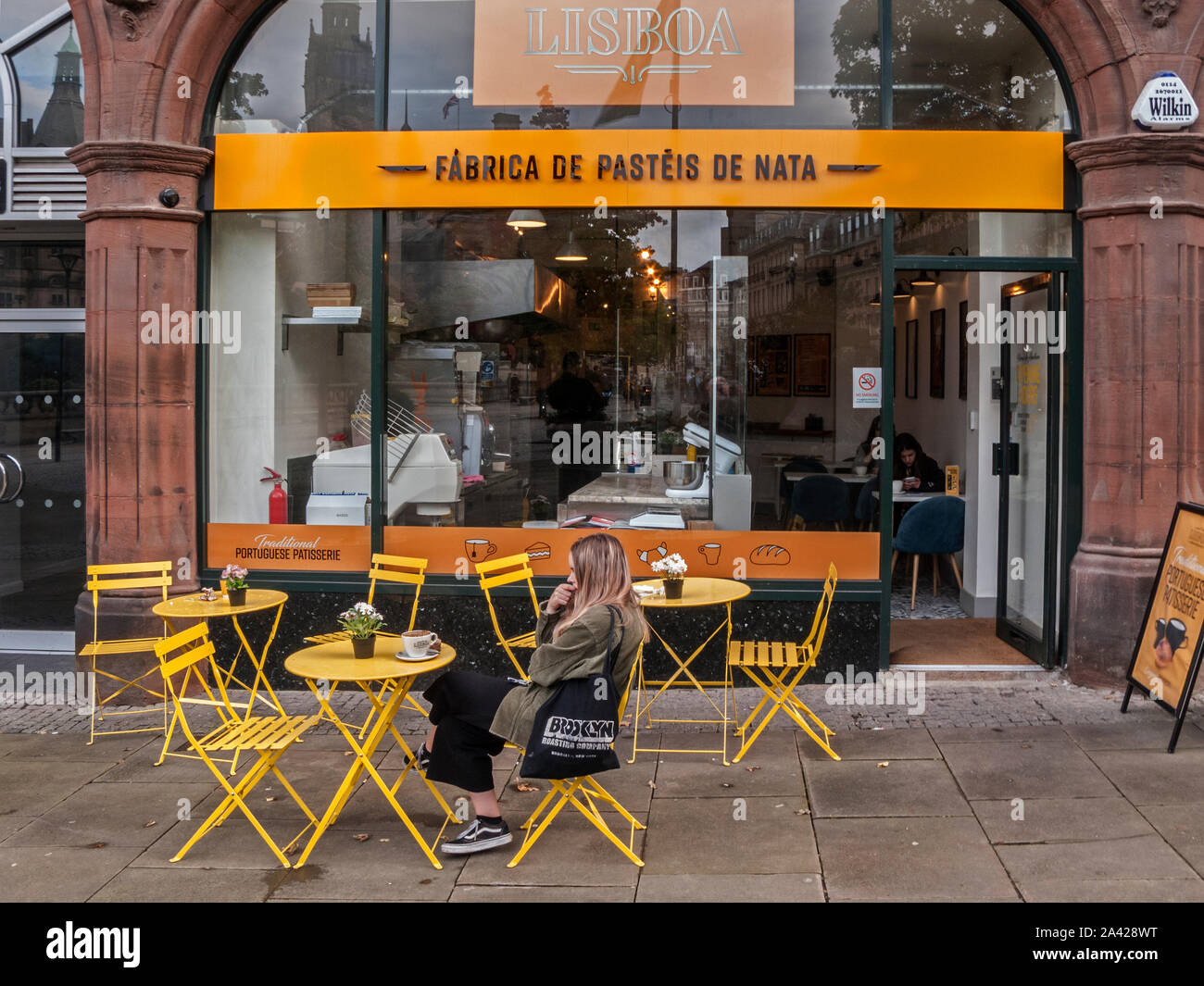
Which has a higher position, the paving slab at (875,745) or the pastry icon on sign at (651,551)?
the pastry icon on sign at (651,551)

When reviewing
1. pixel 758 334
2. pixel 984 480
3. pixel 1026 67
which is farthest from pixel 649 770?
pixel 1026 67

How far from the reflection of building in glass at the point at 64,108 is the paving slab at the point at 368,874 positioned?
5.75 meters

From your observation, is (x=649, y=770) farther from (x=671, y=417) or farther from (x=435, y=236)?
(x=435, y=236)

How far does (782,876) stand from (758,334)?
4.07m

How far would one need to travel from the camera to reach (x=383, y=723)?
523cm

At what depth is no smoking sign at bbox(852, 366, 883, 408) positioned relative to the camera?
25.6 ft

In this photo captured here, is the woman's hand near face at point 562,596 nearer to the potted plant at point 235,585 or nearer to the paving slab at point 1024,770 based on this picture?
the paving slab at point 1024,770

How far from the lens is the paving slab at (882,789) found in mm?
5523

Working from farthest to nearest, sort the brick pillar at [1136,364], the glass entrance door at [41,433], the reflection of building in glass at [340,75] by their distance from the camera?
the glass entrance door at [41,433], the reflection of building in glass at [340,75], the brick pillar at [1136,364]

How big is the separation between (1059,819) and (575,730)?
7.36ft

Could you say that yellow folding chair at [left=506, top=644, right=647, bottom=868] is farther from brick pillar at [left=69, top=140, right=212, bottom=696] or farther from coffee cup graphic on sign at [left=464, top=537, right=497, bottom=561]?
brick pillar at [left=69, top=140, right=212, bottom=696]

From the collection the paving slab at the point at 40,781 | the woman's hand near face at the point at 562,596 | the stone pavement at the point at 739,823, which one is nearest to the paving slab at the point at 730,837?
the stone pavement at the point at 739,823

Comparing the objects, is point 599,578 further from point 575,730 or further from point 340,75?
point 340,75

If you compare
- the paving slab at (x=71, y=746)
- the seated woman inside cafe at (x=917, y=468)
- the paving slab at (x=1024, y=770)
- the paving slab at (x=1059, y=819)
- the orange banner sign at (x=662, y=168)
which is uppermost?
the orange banner sign at (x=662, y=168)
